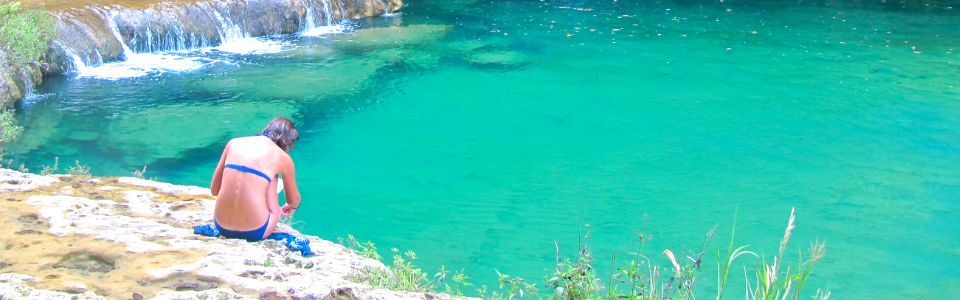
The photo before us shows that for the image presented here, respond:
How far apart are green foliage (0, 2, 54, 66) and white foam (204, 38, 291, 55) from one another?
280cm

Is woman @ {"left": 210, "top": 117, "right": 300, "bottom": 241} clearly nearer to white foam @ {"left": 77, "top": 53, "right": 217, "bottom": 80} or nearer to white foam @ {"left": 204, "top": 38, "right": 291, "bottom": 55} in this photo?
white foam @ {"left": 77, "top": 53, "right": 217, "bottom": 80}

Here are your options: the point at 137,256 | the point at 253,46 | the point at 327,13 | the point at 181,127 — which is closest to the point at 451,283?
the point at 137,256

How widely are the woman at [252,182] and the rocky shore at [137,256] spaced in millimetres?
77

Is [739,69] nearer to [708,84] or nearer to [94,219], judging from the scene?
[708,84]

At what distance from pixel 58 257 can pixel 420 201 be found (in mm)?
4205

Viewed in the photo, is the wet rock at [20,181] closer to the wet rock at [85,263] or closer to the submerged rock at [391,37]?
the wet rock at [85,263]

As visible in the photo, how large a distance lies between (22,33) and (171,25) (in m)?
2.82

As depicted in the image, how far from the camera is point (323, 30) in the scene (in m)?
14.3

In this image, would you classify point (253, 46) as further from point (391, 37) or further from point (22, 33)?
point (22, 33)

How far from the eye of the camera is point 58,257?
3.31 meters

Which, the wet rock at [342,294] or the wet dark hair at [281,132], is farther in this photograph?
the wet dark hair at [281,132]

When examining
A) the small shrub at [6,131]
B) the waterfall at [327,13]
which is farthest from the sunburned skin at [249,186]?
the waterfall at [327,13]

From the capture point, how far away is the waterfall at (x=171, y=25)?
10.8 metres

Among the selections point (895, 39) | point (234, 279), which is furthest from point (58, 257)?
point (895, 39)
